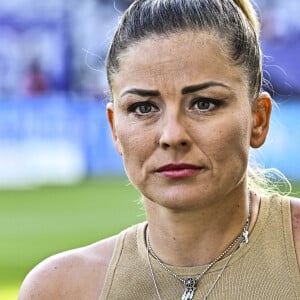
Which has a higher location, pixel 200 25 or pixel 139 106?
pixel 200 25

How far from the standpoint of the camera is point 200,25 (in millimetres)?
3586

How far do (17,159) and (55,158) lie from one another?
0.59m

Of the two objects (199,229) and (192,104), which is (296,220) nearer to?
(199,229)

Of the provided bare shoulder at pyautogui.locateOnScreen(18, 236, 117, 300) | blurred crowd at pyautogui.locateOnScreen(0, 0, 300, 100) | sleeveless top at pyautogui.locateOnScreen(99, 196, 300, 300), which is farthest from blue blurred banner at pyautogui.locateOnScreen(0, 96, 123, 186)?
sleeveless top at pyautogui.locateOnScreen(99, 196, 300, 300)

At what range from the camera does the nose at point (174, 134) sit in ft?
11.1

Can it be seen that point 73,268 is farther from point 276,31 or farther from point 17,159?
point 276,31

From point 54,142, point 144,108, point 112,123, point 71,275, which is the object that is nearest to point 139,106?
point 144,108

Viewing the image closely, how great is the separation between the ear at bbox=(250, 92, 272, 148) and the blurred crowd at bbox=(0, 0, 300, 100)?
1666 cm

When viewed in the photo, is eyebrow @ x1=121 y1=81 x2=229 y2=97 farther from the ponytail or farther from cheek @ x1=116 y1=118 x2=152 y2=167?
the ponytail

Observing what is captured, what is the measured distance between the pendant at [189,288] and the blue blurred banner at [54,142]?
15174mm

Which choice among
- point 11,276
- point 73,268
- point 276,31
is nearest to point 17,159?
point 276,31

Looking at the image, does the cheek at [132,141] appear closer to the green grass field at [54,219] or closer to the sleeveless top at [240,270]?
the sleeveless top at [240,270]

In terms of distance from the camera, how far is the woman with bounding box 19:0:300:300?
3.47 m

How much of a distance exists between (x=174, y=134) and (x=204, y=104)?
16 cm
